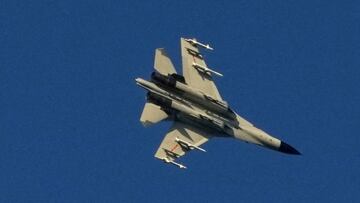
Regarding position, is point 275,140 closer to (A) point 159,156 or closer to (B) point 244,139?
(B) point 244,139

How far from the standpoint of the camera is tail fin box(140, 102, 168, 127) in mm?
117438

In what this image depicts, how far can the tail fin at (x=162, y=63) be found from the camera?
11869 centimetres

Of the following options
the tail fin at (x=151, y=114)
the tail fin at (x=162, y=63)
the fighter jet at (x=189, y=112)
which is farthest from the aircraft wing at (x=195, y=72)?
the tail fin at (x=151, y=114)

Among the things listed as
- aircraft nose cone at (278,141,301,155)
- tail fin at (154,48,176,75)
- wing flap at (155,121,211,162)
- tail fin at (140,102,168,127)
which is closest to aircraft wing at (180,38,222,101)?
tail fin at (154,48,176,75)

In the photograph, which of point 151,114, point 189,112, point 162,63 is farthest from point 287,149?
point 162,63

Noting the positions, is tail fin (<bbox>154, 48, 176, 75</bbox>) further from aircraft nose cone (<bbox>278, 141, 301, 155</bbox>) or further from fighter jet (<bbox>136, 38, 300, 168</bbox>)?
aircraft nose cone (<bbox>278, 141, 301, 155</bbox>)

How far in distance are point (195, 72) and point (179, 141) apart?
21.6 feet

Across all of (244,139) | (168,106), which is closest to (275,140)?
(244,139)

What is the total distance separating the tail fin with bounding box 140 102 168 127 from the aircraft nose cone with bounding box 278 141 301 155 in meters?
11.0

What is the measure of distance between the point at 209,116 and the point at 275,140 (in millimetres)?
6527

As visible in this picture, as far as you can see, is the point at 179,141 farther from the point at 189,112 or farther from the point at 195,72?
the point at 195,72

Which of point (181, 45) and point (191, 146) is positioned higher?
point (181, 45)

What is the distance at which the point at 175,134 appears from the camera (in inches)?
4658

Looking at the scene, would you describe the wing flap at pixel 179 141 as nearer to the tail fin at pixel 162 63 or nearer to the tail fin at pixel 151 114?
the tail fin at pixel 151 114
